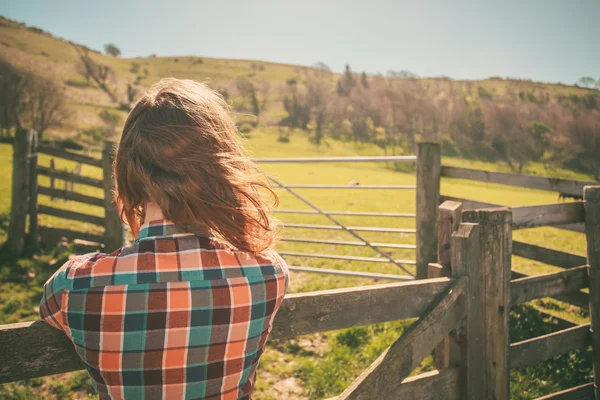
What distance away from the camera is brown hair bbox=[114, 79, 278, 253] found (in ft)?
3.73

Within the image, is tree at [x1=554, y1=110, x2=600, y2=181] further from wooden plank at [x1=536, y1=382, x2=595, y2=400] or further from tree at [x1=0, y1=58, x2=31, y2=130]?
tree at [x1=0, y1=58, x2=31, y2=130]

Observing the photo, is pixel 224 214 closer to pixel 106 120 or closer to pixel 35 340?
pixel 35 340

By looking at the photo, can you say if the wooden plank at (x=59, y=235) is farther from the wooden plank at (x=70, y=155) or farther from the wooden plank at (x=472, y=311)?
the wooden plank at (x=472, y=311)

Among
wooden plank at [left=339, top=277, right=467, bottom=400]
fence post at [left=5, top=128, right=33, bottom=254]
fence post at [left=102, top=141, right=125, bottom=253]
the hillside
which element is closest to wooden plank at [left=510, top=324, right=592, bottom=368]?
wooden plank at [left=339, top=277, right=467, bottom=400]

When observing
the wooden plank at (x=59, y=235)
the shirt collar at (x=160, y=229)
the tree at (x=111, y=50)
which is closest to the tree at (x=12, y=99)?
the wooden plank at (x=59, y=235)

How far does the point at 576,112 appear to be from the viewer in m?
90.6

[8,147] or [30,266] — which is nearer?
[30,266]

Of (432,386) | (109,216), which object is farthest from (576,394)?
(109,216)

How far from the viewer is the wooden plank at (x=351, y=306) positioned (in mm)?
1744

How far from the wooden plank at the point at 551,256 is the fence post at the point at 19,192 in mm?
7805

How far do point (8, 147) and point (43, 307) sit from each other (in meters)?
28.1

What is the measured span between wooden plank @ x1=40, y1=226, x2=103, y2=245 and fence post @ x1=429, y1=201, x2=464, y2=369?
681cm

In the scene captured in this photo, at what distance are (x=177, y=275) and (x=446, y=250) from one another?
68.2 inches

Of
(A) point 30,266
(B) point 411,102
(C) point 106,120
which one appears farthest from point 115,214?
(B) point 411,102
